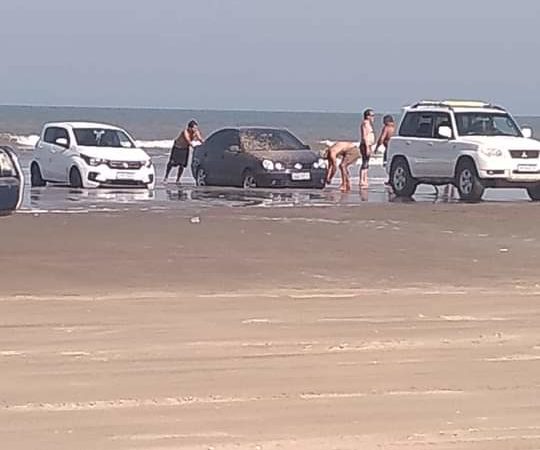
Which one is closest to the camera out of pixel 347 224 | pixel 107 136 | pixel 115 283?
pixel 115 283

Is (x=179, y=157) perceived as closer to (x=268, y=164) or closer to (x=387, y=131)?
(x=268, y=164)

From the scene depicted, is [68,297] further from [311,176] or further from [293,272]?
[311,176]

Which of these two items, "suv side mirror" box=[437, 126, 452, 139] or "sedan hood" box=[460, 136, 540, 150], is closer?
"sedan hood" box=[460, 136, 540, 150]

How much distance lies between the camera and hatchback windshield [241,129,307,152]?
1203 inches

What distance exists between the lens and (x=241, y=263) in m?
15.4

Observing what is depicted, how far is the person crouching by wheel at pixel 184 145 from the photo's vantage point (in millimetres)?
32656

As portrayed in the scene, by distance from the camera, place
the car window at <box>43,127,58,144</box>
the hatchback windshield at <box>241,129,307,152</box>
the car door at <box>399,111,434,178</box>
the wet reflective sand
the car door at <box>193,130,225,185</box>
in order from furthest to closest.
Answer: the car door at <box>193,130,225,185</box>
the hatchback windshield at <box>241,129,307,152</box>
the car window at <box>43,127,58,144</box>
the car door at <box>399,111,434,178</box>
the wet reflective sand

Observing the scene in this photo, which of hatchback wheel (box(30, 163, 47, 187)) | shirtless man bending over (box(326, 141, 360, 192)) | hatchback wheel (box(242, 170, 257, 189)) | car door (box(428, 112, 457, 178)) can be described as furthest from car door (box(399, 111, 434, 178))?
hatchback wheel (box(30, 163, 47, 187))

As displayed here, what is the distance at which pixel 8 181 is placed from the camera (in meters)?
20.2

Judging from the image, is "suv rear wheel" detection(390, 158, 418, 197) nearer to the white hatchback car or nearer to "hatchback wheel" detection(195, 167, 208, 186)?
"hatchback wheel" detection(195, 167, 208, 186)

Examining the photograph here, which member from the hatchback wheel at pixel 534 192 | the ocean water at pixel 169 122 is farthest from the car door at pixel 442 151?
the ocean water at pixel 169 122

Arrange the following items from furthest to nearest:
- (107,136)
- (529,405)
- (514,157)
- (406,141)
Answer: (107,136), (406,141), (514,157), (529,405)

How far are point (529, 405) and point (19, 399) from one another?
276 cm

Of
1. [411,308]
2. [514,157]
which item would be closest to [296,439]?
[411,308]
